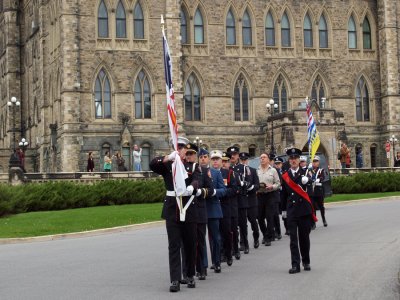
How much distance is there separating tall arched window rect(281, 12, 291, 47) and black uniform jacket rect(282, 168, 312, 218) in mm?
41461

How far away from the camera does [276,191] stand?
806 inches

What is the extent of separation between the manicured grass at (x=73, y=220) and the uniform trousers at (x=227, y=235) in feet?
25.9

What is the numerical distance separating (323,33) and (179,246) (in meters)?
45.5

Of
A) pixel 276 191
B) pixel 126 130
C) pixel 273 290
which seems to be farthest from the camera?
pixel 126 130

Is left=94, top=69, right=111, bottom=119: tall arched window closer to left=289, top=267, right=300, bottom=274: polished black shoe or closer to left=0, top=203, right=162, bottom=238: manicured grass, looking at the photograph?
left=0, top=203, right=162, bottom=238: manicured grass

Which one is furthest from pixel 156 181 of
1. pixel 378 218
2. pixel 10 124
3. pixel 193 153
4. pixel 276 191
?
pixel 10 124

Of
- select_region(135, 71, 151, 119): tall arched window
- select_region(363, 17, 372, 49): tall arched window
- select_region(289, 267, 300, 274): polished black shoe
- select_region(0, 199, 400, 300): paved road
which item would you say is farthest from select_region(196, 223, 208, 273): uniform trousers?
select_region(363, 17, 372, 49): tall arched window

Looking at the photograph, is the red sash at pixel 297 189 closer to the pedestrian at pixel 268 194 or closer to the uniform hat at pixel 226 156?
the uniform hat at pixel 226 156

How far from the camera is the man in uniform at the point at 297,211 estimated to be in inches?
578

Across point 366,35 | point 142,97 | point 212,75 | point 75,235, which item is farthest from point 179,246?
point 366,35

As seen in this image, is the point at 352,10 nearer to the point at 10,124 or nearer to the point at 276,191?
the point at 10,124

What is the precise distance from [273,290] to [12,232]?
477 inches

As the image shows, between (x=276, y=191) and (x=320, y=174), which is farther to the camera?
(x=320, y=174)

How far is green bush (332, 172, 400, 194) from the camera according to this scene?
4109 centimetres
